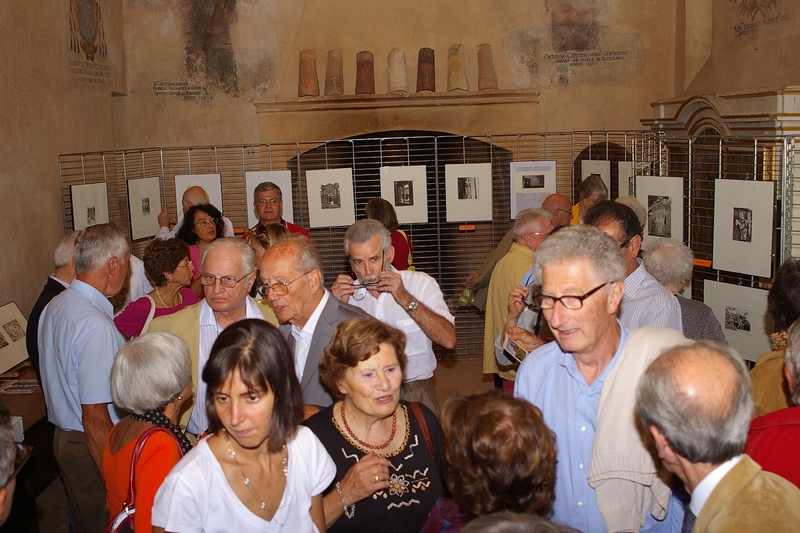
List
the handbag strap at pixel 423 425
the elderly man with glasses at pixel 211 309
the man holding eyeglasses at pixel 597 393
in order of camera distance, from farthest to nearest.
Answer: the elderly man with glasses at pixel 211 309 < the handbag strap at pixel 423 425 < the man holding eyeglasses at pixel 597 393

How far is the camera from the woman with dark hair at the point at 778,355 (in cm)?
303

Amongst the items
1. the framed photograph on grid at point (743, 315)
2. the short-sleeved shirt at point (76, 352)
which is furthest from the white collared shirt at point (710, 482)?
the framed photograph on grid at point (743, 315)

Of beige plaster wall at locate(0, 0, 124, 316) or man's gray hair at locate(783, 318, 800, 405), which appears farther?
beige plaster wall at locate(0, 0, 124, 316)

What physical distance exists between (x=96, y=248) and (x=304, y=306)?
44.5 inches

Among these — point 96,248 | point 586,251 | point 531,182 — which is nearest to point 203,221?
point 96,248

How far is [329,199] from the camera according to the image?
8.26m

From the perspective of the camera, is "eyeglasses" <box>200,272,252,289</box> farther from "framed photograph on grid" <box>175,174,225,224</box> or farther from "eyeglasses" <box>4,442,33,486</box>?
"framed photograph on grid" <box>175,174,225,224</box>

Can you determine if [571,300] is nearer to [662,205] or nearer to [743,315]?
[743,315]

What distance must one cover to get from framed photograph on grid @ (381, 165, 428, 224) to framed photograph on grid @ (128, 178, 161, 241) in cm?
249

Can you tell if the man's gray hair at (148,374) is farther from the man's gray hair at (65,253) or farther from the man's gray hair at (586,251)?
the man's gray hair at (65,253)

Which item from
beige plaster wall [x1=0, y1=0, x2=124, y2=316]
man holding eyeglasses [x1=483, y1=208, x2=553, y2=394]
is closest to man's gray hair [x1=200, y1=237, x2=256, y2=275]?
man holding eyeglasses [x1=483, y1=208, x2=553, y2=394]

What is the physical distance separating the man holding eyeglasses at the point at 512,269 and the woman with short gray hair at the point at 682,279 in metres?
0.97

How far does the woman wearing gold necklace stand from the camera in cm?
254

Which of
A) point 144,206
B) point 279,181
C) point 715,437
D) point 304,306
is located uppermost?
point 279,181
